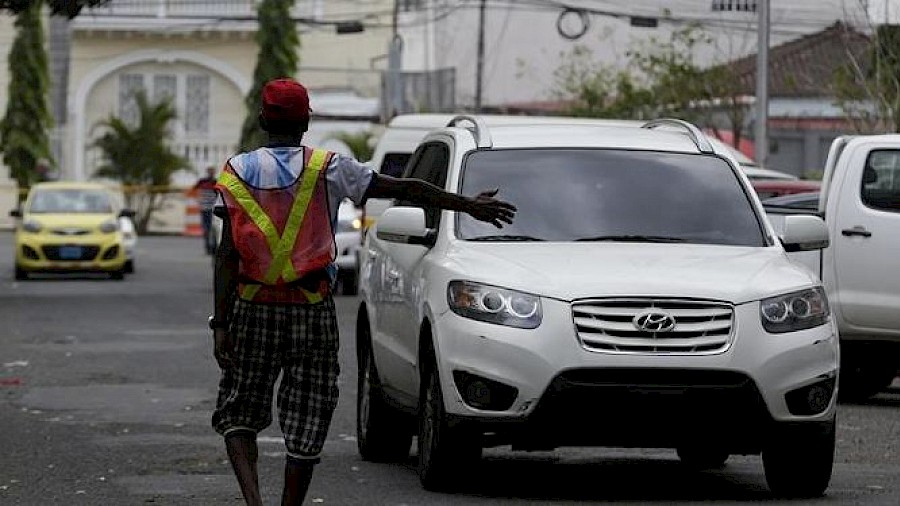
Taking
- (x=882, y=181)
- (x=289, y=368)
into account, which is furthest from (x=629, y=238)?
(x=882, y=181)

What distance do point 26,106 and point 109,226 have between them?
28.2m

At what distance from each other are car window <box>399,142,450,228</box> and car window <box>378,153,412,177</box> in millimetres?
10979

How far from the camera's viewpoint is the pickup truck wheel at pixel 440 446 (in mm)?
10477

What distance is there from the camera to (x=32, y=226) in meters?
35.0

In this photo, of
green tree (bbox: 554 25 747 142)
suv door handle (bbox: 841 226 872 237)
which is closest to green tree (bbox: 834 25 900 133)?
green tree (bbox: 554 25 747 142)

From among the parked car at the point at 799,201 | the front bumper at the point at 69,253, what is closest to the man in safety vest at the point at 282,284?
the parked car at the point at 799,201

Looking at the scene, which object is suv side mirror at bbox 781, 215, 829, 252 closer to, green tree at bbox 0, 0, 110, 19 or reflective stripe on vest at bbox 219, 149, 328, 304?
reflective stripe on vest at bbox 219, 149, 328, 304

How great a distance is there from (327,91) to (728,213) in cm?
5687

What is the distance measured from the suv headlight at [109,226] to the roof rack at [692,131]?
76.4 ft

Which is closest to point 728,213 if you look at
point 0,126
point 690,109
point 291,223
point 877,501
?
point 877,501

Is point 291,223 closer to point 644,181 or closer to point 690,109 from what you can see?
point 644,181

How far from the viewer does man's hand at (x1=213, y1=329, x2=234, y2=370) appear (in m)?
8.94

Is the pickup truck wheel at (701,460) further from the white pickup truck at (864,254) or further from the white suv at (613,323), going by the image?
the white pickup truck at (864,254)

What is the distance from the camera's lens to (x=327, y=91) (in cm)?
6800
